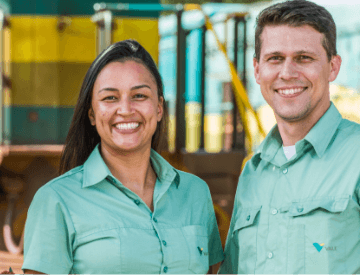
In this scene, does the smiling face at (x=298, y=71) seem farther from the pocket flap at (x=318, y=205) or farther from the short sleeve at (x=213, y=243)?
the short sleeve at (x=213, y=243)

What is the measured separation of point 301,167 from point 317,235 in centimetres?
23

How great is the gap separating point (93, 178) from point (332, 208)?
30.9 inches

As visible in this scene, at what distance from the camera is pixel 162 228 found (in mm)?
1394

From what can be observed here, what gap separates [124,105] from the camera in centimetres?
145

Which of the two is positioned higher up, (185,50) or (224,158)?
(185,50)

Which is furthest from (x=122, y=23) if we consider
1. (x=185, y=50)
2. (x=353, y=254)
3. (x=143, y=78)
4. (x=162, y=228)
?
(x=353, y=254)

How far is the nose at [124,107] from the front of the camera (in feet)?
4.72

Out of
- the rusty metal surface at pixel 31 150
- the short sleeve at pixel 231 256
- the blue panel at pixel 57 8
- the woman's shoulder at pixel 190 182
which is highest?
the blue panel at pixel 57 8

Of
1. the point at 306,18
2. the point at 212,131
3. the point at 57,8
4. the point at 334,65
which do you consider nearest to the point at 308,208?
the point at 334,65

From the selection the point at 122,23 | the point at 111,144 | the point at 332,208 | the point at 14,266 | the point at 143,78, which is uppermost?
the point at 122,23

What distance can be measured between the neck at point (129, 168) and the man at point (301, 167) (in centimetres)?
39

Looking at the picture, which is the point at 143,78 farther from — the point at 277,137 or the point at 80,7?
the point at 80,7

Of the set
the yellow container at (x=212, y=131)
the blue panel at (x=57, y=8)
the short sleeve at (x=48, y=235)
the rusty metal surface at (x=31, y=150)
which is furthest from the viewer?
the yellow container at (x=212, y=131)

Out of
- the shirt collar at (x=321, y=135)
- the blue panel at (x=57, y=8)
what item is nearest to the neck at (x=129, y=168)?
the shirt collar at (x=321, y=135)
